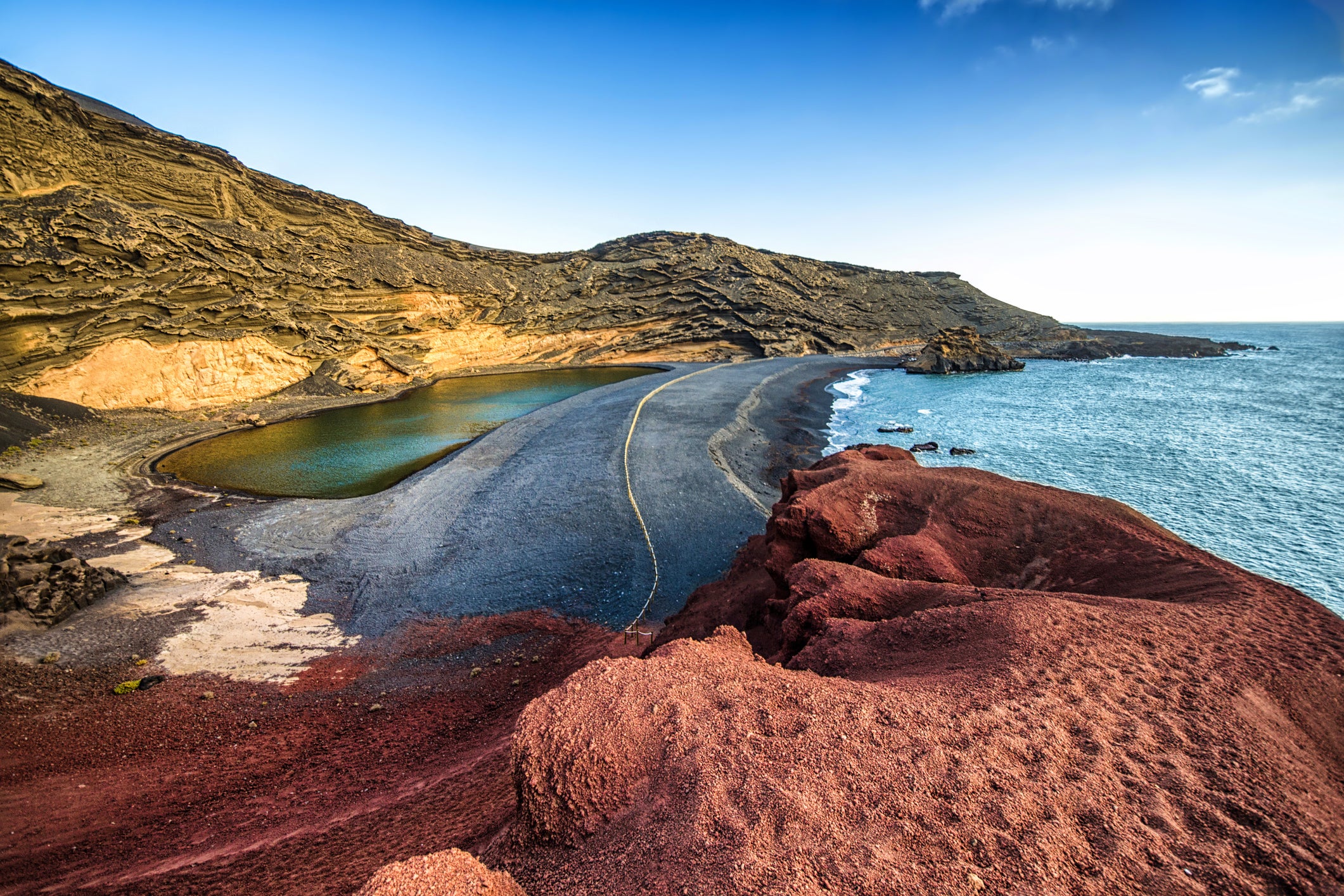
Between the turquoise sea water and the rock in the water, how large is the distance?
25.6 m

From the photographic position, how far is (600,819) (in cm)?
289

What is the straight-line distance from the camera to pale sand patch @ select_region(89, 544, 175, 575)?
424 inches

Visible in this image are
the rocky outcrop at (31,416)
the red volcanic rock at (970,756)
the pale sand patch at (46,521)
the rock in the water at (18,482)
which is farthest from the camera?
the rocky outcrop at (31,416)

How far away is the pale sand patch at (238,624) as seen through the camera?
27.0 ft

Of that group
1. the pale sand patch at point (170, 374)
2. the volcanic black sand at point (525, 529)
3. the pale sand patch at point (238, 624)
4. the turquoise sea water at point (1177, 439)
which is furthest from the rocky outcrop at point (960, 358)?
the pale sand patch at point (170, 374)

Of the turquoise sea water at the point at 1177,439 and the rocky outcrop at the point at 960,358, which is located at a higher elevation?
the rocky outcrop at the point at 960,358

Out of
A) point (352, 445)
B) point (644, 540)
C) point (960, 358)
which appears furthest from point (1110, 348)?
point (352, 445)

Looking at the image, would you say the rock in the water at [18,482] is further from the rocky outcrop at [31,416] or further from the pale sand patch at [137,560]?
the pale sand patch at [137,560]

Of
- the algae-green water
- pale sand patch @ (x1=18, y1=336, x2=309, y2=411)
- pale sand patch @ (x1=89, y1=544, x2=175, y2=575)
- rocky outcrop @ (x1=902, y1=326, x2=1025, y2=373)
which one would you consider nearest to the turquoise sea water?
rocky outcrop @ (x1=902, y1=326, x2=1025, y2=373)

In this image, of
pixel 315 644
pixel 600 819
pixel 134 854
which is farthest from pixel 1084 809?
pixel 315 644

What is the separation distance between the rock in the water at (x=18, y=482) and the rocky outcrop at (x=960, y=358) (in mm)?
50465

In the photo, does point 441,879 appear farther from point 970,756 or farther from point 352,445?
point 352,445

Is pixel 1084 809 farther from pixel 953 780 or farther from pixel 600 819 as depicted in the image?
pixel 600 819

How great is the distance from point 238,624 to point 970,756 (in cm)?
1164
